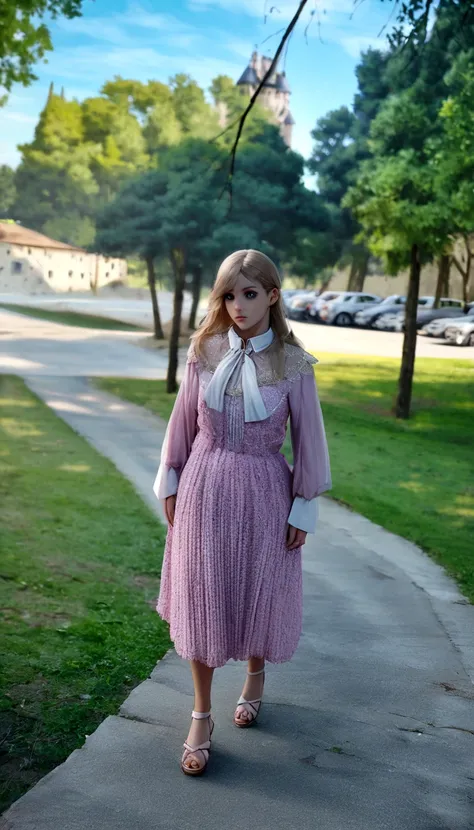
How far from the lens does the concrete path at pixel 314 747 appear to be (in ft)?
6.73

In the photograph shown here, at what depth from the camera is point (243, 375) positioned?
2.35 metres

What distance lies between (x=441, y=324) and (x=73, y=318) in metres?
→ 7.57

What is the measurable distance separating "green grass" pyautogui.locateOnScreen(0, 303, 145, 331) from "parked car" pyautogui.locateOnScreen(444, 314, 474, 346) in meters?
6.23

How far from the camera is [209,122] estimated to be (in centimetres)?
1766

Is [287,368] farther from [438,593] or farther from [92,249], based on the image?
[92,249]

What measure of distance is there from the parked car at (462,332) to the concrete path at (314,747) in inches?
599

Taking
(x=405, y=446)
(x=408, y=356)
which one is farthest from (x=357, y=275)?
(x=405, y=446)

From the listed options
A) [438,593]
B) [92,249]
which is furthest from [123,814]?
[92,249]

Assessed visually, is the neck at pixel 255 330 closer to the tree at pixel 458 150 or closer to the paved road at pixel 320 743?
the paved road at pixel 320 743

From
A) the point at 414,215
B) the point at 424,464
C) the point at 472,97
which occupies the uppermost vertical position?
the point at 472,97

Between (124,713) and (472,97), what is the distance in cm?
820

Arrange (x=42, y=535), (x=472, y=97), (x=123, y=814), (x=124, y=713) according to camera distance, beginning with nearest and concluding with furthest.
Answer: (x=123, y=814), (x=124, y=713), (x=42, y=535), (x=472, y=97)

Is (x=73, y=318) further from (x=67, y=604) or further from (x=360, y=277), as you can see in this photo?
(x=67, y=604)

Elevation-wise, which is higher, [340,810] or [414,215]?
[414,215]
